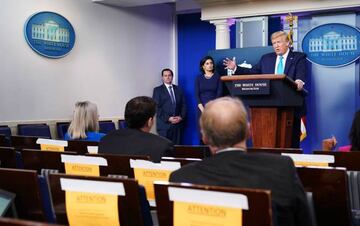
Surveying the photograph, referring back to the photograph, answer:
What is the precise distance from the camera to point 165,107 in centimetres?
701

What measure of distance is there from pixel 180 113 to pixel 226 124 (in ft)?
19.0

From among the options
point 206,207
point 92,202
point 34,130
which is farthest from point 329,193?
point 34,130

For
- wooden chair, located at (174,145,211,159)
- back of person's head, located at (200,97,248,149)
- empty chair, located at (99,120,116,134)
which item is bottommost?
empty chair, located at (99,120,116,134)

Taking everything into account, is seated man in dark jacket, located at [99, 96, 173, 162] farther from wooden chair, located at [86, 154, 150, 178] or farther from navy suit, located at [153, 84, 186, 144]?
navy suit, located at [153, 84, 186, 144]

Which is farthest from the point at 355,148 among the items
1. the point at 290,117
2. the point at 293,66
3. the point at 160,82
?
the point at 160,82

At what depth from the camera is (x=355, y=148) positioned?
2666mm

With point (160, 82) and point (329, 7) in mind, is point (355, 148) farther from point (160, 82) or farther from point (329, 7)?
point (160, 82)

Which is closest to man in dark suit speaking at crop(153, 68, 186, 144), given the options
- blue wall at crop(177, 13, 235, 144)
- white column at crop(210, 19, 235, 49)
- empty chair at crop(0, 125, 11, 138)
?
→ blue wall at crop(177, 13, 235, 144)

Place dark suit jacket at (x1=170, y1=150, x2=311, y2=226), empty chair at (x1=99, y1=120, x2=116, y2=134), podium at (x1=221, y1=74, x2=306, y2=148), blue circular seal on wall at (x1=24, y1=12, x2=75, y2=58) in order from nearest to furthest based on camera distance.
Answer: dark suit jacket at (x1=170, y1=150, x2=311, y2=226) → podium at (x1=221, y1=74, x2=306, y2=148) → blue circular seal on wall at (x1=24, y1=12, x2=75, y2=58) → empty chair at (x1=99, y1=120, x2=116, y2=134)

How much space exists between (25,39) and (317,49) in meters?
4.00

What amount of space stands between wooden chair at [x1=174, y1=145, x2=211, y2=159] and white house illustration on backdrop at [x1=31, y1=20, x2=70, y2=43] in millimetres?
3610

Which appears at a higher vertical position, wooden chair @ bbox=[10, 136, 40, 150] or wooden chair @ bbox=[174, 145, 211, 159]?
wooden chair @ bbox=[174, 145, 211, 159]

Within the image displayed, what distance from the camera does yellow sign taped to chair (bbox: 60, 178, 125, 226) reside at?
1352 mm

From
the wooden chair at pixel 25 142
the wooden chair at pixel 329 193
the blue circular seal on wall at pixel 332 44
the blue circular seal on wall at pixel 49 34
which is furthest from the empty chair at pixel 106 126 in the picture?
the wooden chair at pixel 329 193
